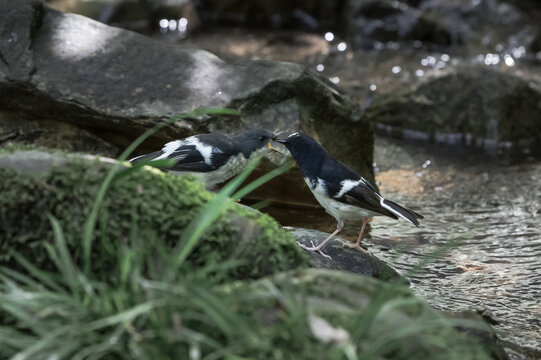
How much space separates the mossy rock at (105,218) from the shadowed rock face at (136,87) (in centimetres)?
290

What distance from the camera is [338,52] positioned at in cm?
1198

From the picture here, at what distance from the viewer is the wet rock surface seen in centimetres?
466

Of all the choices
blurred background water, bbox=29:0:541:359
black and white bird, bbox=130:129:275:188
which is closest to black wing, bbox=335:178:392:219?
blurred background water, bbox=29:0:541:359

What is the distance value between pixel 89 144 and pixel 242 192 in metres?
3.58

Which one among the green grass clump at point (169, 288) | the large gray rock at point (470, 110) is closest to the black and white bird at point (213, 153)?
the green grass clump at point (169, 288)

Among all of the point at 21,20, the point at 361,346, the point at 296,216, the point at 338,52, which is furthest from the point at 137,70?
the point at 338,52

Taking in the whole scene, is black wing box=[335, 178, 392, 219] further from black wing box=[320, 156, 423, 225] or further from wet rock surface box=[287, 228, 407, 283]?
wet rock surface box=[287, 228, 407, 283]

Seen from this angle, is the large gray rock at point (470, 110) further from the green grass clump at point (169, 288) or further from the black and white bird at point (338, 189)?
the green grass clump at point (169, 288)

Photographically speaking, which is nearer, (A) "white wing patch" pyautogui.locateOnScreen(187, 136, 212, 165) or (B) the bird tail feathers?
(B) the bird tail feathers

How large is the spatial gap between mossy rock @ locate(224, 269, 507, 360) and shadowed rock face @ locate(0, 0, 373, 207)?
11.3 feet

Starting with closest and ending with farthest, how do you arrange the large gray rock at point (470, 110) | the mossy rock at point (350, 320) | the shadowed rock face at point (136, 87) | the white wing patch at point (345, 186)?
the mossy rock at point (350, 320) < the white wing patch at point (345, 186) < the shadowed rock face at point (136, 87) < the large gray rock at point (470, 110)

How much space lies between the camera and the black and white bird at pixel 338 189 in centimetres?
487

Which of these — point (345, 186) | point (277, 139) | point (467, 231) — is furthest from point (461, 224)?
point (277, 139)

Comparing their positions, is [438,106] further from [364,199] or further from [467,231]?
[364,199]
